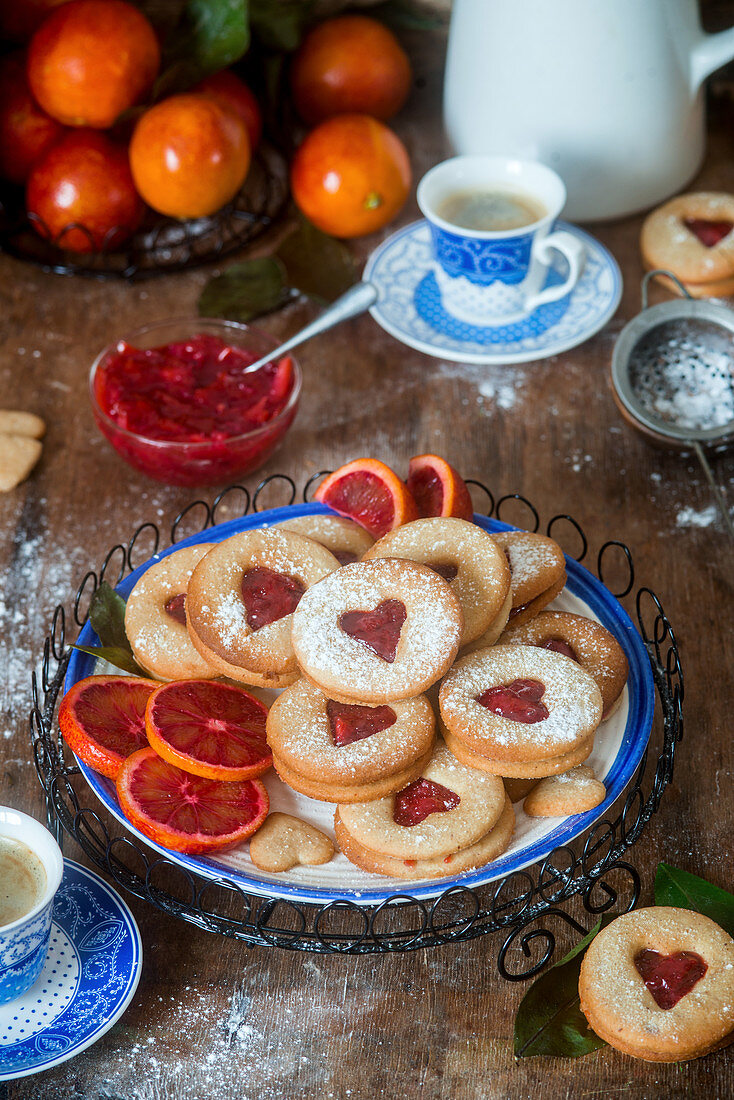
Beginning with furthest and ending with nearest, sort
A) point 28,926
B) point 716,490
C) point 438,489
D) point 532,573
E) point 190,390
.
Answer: point 190,390
point 716,490
point 438,489
point 532,573
point 28,926

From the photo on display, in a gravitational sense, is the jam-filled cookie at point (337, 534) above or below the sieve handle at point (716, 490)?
above

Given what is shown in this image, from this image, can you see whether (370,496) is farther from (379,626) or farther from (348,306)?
(348,306)

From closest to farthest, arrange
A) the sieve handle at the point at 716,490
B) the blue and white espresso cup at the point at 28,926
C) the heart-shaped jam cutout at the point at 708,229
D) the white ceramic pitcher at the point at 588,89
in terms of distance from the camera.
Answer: the blue and white espresso cup at the point at 28,926 → the sieve handle at the point at 716,490 → the white ceramic pitcher at the point at 588,89 → the heart-shaped jam cutout at the point at 708,229

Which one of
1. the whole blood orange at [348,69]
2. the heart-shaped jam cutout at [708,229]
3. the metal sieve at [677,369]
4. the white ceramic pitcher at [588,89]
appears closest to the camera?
the metal sieve at [677,369]

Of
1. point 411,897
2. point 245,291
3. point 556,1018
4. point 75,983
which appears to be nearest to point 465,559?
point 411,897

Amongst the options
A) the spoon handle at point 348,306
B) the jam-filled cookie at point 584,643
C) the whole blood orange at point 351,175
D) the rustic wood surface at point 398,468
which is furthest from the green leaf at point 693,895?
the whole blood orange at point 351,175

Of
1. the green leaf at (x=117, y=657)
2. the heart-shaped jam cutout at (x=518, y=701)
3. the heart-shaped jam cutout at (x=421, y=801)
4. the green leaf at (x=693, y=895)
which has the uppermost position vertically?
the heart-shaped jam cutout at (x=518, y=701)

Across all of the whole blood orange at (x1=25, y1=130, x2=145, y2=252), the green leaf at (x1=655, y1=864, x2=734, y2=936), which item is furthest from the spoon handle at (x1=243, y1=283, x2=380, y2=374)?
the green leaf at (x1=655, y1=864, x2=734, y2=936)

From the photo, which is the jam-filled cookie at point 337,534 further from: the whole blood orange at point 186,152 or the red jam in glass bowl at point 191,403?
the whole blood orange at point 186,152
